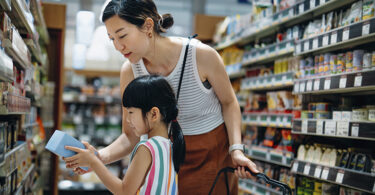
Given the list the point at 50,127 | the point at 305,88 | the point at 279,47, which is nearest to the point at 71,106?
the point at 50,127

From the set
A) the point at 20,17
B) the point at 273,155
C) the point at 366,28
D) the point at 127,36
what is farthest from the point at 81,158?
the point at 273,155

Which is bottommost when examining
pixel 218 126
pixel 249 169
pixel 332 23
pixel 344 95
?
pixel 249 169

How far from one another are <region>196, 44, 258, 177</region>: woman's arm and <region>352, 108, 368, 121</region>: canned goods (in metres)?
0.97

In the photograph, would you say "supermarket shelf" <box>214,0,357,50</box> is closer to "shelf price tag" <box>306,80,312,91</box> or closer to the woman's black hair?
"shelf price tag" <box>306,80,312,91</box>

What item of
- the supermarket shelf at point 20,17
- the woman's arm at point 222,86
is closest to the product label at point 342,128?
the woman's arm at point 222,86

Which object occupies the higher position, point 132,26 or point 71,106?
point 132,26

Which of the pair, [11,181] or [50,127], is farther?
[50,127]

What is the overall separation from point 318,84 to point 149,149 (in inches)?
67.9

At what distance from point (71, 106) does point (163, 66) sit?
5.50 meters

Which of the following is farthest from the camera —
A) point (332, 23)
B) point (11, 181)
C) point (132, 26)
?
point (332, 23)

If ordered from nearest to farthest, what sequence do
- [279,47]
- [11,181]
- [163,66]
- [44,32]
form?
[163,66], [11,181], [279,47], [44,32]

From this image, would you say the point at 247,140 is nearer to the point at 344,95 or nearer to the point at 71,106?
the point at 344,95

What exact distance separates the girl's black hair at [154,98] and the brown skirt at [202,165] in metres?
0.23

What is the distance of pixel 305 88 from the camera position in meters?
3.04
